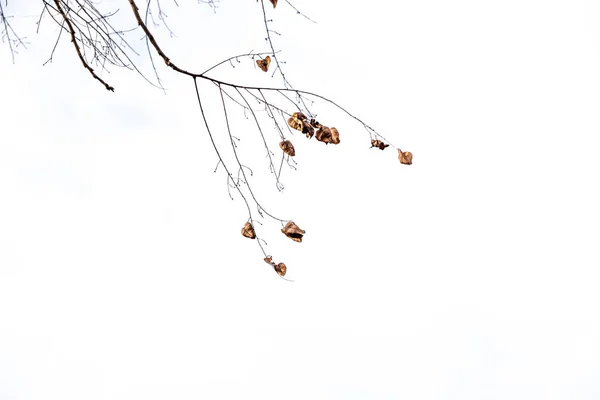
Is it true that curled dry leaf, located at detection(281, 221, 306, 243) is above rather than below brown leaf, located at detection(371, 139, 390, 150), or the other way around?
below

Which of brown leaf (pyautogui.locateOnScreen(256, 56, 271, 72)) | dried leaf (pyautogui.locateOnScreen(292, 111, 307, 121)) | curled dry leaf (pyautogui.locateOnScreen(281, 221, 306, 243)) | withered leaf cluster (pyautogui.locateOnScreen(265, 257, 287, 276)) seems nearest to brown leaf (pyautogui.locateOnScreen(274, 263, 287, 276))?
withered leaf cluster (pyautogui.locateOnScreen(265, 257, 287, 276))

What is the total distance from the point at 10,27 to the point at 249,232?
5.76ft

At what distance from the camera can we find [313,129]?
2334mm

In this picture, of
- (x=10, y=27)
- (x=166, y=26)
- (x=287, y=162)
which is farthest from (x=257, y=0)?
(x=10, y=27)

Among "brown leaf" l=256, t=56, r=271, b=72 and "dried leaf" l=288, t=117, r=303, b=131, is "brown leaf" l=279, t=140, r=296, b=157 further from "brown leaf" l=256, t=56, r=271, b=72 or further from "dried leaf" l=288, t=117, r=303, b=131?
"brown leaf" l=256, t=56, r=271, b=72

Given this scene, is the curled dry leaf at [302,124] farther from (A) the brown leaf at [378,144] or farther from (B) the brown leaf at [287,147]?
(A) the brown leaf at [378,144]

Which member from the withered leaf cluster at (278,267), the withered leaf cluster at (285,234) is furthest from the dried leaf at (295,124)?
the withered leaf cluster at (278,267)

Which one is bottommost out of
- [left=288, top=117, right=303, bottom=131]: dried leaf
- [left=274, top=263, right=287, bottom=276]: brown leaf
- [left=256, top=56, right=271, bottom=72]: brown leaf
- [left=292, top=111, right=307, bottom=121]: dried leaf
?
[left=274, top=263, right=287, bottom=276]: brown leaf

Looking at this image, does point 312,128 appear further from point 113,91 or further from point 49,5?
point 49,5

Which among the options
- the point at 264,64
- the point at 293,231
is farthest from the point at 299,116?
the point at 293,231

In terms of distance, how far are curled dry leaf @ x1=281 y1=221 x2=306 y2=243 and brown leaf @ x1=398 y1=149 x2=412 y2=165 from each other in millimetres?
547

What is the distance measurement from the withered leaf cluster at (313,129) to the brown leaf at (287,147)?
3.6 inches

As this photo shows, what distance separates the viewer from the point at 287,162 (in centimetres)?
246

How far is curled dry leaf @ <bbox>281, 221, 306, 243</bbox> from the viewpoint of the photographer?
2.26 metres
